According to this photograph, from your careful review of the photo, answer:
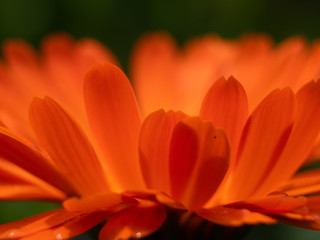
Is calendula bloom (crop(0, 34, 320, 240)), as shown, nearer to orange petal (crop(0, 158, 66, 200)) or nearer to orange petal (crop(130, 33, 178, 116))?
orange petal (crop(0, 158, 66, 200))

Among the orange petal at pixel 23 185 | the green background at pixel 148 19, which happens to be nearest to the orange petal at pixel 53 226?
the orange petal at pixel 23 185

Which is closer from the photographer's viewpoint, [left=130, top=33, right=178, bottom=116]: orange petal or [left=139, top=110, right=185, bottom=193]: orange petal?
[left=139, top=110, right=185, bottom=193]: orange petal

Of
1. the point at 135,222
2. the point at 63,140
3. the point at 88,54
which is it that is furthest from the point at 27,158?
the point at 88,54

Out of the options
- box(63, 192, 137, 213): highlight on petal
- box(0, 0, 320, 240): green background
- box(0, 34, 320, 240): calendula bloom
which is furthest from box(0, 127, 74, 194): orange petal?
box(0, 0, 320, 240): green background

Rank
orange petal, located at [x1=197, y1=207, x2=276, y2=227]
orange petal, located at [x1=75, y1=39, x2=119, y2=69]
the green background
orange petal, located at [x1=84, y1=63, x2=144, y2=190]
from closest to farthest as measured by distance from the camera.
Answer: orange petal, located at [x1=197, y1=207, x2=276, y2=227]
orange petal, located at [x1=84, y1=63, x2=144, y2=190]
orange petal, located at [x1=75, y1=39, x2=119, y2=69]
the green background

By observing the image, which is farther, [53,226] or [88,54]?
[88,54]

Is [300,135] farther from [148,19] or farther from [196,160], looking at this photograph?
[148,19]

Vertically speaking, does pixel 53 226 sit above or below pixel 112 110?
below
